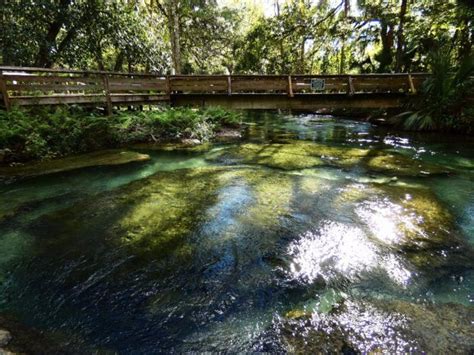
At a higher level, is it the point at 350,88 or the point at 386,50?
the point at 386,50

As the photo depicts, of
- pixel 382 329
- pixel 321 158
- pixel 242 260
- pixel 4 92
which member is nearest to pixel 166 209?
pixel 242 260

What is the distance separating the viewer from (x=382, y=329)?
2547 mm

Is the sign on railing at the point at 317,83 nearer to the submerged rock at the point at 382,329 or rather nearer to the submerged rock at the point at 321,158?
the submerged rock at the point at 321,158

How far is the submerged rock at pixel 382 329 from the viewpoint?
2.38 m

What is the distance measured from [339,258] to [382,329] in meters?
1.09

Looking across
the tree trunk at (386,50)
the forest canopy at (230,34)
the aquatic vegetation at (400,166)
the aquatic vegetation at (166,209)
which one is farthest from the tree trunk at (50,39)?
the tree trunk at (386,50)

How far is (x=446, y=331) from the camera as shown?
2.52 m

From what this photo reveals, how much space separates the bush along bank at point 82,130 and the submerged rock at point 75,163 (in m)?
0.45

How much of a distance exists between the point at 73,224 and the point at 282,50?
79.7ft

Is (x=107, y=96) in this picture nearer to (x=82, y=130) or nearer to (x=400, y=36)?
(x=82, y=130)

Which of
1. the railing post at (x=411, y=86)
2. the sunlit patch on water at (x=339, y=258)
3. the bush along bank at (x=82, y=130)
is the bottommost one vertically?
the sunlit patch on water at (x=339, y=258)

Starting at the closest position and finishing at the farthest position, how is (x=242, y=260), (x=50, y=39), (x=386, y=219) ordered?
(x=242, y=260) → (x=386, y=219) → (x=50, y=39)

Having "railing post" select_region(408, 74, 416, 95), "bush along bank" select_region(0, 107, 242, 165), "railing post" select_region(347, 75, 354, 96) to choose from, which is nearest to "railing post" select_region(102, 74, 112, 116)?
"bush along bank" select_region(0, 107, 242, 165)

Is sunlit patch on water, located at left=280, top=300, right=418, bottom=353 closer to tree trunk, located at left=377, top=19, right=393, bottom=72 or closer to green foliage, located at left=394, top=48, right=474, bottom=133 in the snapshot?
A: green foliage, located at left=394, top=48, right=474, bottom=133
